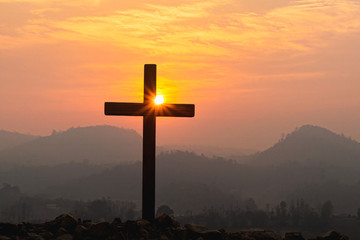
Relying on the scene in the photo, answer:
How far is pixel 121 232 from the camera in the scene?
46.3 feet

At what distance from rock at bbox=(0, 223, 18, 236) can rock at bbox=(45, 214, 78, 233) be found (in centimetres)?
90

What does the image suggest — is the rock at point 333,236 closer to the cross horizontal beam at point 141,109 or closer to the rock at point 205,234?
the rock at point 205,234

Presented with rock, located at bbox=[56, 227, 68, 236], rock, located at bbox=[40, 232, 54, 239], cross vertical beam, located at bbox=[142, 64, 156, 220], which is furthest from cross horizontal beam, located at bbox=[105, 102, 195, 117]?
rock, located at bbox=[40, 232, 54, 239]

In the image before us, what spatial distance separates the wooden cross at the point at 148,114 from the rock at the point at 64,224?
2.46 metres

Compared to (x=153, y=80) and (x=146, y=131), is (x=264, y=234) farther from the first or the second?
(x=153, y=80)

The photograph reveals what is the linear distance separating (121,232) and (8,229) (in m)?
2.90

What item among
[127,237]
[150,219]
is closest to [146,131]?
[150,219]

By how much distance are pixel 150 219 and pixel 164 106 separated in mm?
3554

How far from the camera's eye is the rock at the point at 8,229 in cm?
1389

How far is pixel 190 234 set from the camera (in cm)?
1433

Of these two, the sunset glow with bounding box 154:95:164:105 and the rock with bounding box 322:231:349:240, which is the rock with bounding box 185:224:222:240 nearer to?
the rock with bounding box 322:231:349:240

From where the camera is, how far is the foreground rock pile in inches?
545

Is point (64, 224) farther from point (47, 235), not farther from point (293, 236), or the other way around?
point (293, 236)

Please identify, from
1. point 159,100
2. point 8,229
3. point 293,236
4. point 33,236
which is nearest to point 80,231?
point 33,236
